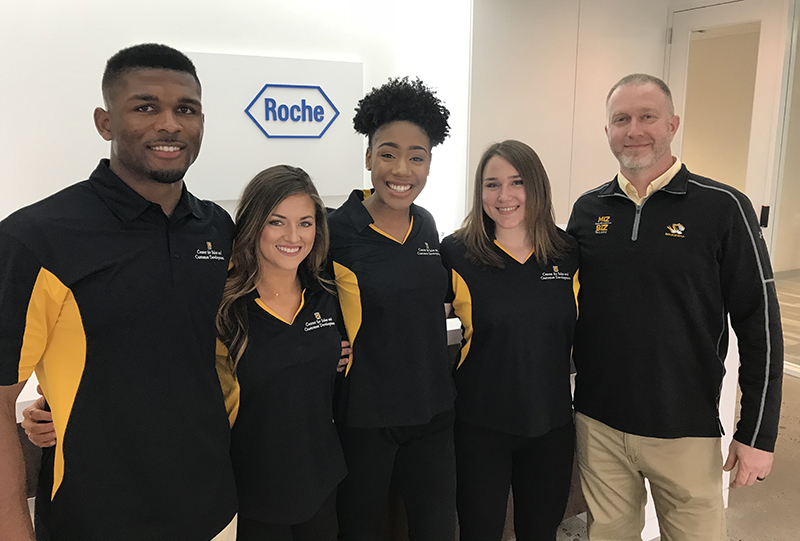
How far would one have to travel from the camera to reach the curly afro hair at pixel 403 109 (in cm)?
184

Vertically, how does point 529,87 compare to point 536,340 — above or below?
above

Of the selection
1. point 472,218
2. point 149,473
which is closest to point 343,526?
point 149,473

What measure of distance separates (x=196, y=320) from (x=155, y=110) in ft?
1.52

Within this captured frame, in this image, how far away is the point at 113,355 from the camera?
3.81 feet

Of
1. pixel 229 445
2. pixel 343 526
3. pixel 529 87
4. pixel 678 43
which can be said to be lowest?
pixel 343 526

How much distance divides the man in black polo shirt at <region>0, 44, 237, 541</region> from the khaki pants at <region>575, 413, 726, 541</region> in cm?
118

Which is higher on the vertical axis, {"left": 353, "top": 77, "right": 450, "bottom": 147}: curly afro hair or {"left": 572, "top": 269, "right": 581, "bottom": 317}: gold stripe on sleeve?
{"left": 353, "top": 77, "right": 450, "bottom": 147}: curly afro hair

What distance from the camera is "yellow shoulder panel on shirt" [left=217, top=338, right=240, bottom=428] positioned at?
141 cm

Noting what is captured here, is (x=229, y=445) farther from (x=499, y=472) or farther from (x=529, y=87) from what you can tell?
(x=529, y=87)

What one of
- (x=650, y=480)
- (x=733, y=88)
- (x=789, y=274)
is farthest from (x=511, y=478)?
(x=733, y=88)

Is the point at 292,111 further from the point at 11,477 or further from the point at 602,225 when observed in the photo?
the point at 11,477

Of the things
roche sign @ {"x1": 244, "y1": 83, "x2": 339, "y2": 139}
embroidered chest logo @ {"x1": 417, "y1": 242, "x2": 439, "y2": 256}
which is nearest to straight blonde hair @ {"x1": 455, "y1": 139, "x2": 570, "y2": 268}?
embroidered chest logo @ {"x1": 417, "y1": 242, "x2": 439, "y2": 256}

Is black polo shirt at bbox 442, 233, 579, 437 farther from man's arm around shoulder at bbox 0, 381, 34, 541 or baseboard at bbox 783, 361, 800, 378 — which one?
baseboard at bbox 783, 361, 800, 378

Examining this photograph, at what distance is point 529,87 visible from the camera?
464 centimetres
